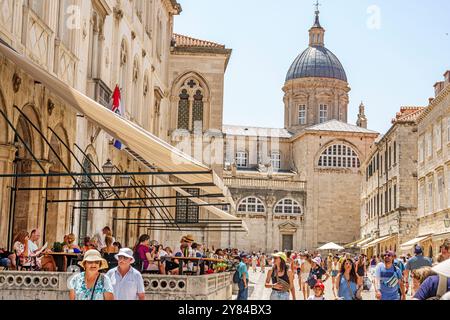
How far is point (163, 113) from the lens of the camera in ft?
125

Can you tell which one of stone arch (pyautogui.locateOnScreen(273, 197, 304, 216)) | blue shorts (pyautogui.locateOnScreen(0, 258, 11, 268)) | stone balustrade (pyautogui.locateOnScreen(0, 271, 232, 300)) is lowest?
stone balustrade (pyautogui.locateOnScreen(0, 271, 232, 300))

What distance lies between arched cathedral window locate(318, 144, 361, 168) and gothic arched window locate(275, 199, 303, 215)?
4.84 meters

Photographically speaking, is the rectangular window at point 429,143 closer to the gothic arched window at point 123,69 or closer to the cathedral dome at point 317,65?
the gothic arched window at point 123,69

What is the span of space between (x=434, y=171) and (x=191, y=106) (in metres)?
12.6

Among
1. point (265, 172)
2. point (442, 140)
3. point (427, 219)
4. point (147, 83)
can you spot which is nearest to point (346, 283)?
point (147, 83)

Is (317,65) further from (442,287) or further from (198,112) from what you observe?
(442,287)

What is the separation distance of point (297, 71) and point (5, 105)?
73.5 m

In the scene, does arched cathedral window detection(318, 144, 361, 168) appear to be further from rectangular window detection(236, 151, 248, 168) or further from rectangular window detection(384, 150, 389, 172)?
rectangular window detection(384, 150, 389, 172)

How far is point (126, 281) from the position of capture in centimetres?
729

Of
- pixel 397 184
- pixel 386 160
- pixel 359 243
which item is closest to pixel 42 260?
pixel 397 184

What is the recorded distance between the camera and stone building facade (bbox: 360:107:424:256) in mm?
43469

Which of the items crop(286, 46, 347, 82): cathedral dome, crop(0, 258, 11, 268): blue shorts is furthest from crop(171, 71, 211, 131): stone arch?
crop(286, 46, 347, 82): cathedral dome

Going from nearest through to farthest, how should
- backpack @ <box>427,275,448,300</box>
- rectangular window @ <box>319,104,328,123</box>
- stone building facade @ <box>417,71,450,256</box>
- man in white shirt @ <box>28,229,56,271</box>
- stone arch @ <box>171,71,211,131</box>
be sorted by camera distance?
backpack @ <box>427,275,448,300</box> → man in white shirt @ <box>28,229,56,271</box> → stone building facade @ <box>417,71,450,256</box> → stone arch @ <box>171,71,211,131</box> → rectangular window @ <box>319,104,328,123</box>
